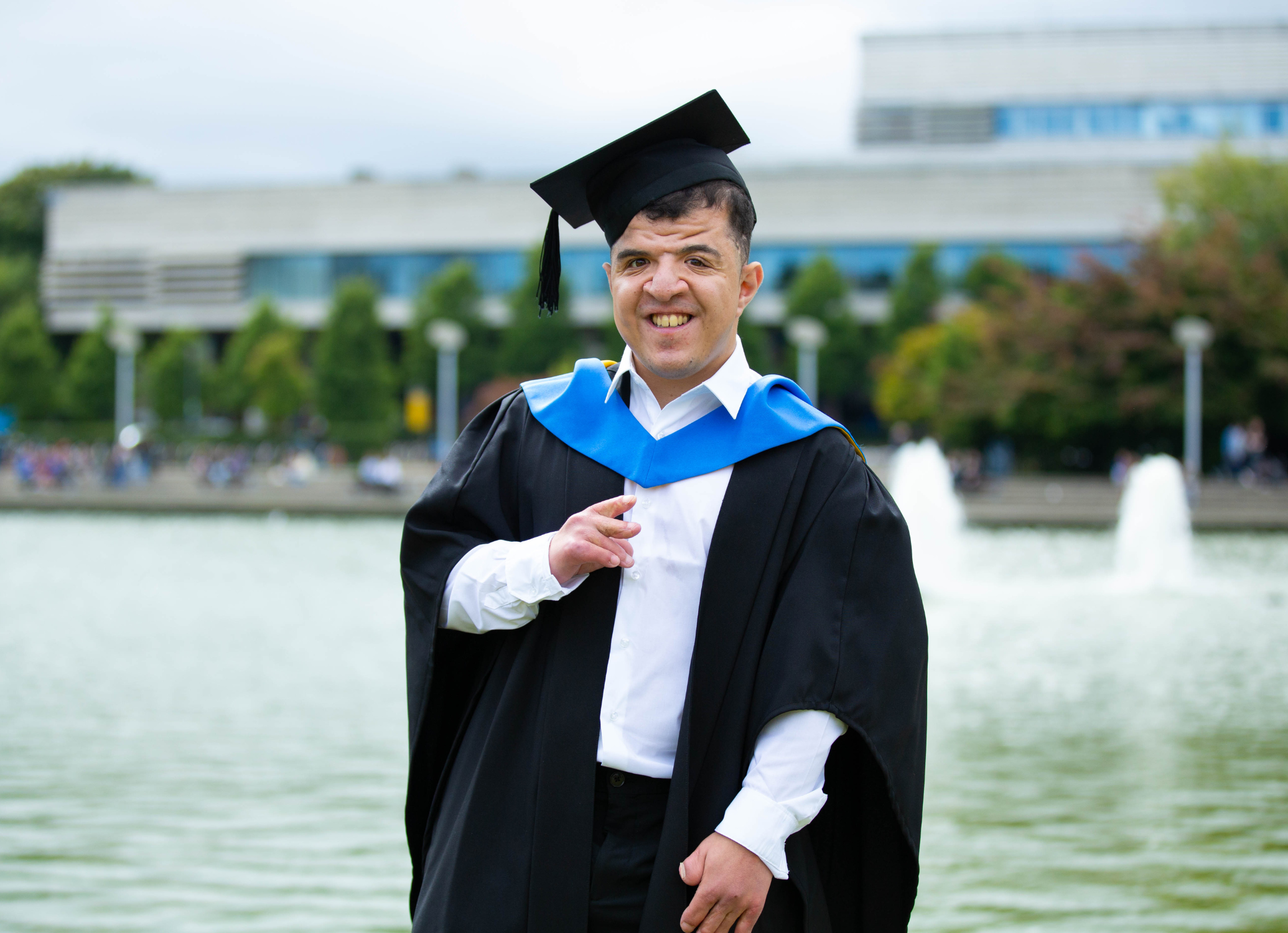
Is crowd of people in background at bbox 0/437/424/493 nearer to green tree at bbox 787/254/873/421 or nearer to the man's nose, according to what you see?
green tree at bbox 787/254/873/421

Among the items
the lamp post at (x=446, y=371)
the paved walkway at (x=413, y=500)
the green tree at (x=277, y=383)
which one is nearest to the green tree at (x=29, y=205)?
the green tree at (x=277, y=383)

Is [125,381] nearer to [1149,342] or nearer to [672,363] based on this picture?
[1149,342]

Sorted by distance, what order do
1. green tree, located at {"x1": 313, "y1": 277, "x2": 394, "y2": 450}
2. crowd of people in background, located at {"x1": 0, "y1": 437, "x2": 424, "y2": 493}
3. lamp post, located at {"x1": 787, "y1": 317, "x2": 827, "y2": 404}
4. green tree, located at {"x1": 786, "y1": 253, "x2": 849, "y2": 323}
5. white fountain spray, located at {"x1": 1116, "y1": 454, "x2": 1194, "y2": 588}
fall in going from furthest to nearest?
green tree, located at {"x1": 786, "y1": 253, "x2": 849, "y2": 323}
green tree, located at {"x1": 313, "y1": 277, "x2": 394, "y2": 450}
crowd of people in background, located at {"x1": 0, "y1": 437, "x2": 424, "y2": 493}
lamp post, located at {"x1": 787, "y1": 317, "x2": 827, "y2": 404}
white fountain spray, located at {"x1": 1116, "y1": 454, "x2": 1194, "y2": 588}

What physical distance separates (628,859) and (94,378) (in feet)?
166

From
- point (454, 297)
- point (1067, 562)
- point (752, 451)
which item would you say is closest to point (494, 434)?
point (752, 451)

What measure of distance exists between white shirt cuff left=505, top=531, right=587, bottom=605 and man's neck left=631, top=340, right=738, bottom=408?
0.32 m

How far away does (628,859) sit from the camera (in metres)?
2.06

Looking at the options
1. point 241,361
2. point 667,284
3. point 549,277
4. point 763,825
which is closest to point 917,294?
point 241,361

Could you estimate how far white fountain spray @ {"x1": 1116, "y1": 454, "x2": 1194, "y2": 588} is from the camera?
15531 mm

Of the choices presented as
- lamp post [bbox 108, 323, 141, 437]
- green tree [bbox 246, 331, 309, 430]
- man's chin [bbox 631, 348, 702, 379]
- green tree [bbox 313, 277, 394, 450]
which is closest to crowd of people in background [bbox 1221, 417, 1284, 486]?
green tree [bbox 313, 277, 394, 450]

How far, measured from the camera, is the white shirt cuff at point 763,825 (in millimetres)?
1965

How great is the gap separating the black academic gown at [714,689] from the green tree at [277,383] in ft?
149

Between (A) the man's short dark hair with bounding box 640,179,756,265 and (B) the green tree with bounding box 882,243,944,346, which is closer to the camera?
(A) the man's short dark hair with bounding box 640,179,756,265

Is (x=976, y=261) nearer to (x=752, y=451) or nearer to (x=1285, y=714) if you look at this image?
(x=1285, y=714)
